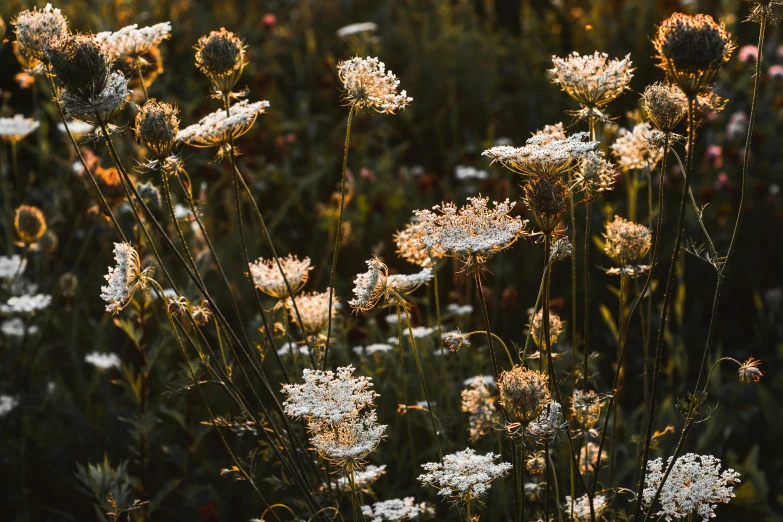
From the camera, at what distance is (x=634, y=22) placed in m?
7.42

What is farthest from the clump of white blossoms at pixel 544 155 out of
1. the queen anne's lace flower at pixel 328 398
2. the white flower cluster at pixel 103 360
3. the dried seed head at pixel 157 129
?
the white flower cluster at pixel 103 360

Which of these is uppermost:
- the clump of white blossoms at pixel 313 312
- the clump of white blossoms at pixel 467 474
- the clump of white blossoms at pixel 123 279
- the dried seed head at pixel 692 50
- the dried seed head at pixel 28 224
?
the dried seed head at pixel 692 50

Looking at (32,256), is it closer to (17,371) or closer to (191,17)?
(17,371)

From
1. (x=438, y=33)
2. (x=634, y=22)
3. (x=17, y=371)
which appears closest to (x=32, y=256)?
(x=17, y=371)

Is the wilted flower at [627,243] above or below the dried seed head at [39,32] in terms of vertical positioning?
below

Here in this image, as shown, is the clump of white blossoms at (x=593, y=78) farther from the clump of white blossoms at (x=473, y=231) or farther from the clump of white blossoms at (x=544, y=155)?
the clump of white blossoms at (x=473, y=231)

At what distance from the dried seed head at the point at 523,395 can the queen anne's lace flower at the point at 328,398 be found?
0.27 m

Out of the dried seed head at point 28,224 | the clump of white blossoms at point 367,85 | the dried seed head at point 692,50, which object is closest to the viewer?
the dried seed head at point 692,50

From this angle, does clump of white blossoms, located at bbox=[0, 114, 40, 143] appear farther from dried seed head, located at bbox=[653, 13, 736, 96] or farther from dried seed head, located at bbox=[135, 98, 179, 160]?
dried seed head, located at bbox=[653, 13, 736, 96]

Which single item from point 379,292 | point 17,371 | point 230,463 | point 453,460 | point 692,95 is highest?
point 692,95

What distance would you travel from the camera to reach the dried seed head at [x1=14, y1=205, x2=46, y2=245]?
2977 mm

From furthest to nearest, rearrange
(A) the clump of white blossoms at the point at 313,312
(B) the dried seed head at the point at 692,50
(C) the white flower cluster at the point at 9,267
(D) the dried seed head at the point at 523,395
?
(C) the white flower cluster at the point at 9,267 → (A) the clump of white blossoms at the point at 313,312 → (D) the dried seed head at the point at 523,395 → (B) the dried seed head at the point at 692,50

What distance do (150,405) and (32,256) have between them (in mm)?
1399

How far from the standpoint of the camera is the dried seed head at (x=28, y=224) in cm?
298
